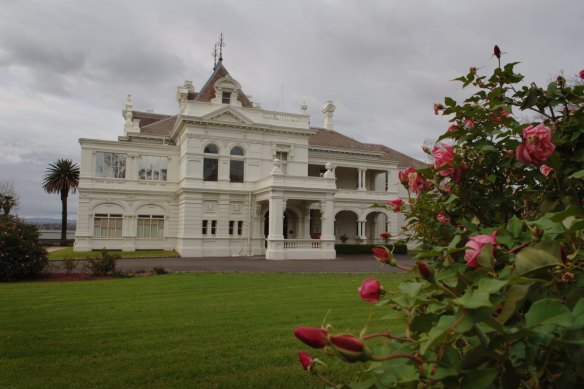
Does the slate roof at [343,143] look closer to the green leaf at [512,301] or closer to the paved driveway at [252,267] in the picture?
the paved driveway at [252,267]

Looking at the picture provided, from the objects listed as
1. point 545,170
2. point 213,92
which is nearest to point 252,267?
point 213,92

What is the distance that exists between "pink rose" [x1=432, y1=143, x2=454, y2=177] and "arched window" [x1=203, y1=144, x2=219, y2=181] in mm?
28936

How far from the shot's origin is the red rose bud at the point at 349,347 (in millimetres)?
1197

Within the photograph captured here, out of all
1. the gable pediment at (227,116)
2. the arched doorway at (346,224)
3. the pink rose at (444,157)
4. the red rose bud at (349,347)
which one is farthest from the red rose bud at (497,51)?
the arched doorway at (346,224)

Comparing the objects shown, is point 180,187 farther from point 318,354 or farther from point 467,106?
point 467,106

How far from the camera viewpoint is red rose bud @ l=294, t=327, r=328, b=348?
48.2 inches

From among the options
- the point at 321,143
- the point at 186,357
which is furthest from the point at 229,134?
the point at 186,357

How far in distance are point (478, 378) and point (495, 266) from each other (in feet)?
2.00

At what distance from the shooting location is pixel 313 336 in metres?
1.23

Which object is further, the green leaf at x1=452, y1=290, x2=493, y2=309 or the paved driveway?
the paved driveway

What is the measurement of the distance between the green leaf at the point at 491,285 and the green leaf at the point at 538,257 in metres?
0.24

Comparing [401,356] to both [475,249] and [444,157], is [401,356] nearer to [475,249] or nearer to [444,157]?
[475,249]

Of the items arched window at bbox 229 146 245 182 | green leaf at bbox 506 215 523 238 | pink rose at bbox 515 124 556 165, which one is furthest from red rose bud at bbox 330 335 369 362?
arched window at bbox 229 146 245 182

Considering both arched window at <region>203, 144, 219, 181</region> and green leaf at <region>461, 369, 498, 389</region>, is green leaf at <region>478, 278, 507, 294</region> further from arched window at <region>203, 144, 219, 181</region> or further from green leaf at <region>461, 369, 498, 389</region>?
arched window at <region>203, 144, 219, 181</region>
